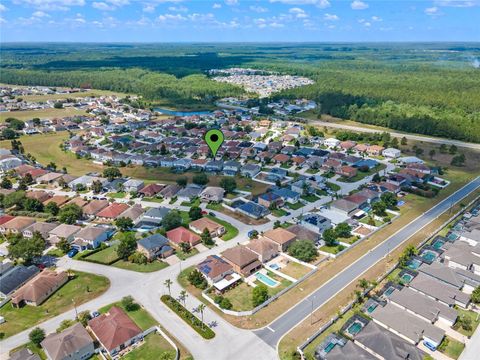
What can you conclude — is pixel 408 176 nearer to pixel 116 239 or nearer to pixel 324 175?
pixel 324 175

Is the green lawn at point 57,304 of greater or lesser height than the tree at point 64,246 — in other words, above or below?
below

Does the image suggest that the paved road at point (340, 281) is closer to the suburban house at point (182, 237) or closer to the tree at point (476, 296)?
the tree at point (476, 296)

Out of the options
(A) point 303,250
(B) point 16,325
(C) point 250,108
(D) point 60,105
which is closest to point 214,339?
(A) point 303,250

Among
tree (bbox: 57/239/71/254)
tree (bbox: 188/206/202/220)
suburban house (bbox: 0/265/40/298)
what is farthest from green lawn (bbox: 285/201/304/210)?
suburban house (bbox: 0/265/40/298)

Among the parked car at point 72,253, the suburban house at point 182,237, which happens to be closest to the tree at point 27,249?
the parked car at point 72,253

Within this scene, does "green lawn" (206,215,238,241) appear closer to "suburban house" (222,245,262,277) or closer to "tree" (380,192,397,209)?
"suburban house" (222,245,262,277)

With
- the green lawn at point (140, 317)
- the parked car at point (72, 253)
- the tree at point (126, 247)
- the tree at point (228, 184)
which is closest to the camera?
the green lawn at point (140, 317)

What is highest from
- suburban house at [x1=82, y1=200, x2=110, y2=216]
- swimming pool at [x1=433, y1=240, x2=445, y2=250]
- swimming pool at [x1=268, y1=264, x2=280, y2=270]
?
suburban house at [x1=82, y1=200, x2=110, y2=216]
